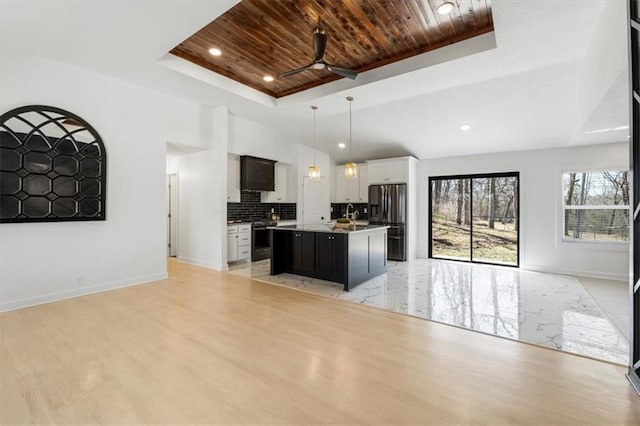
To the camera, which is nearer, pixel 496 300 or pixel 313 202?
pixel 496 300

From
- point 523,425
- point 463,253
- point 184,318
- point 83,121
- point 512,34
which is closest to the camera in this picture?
point 523,425

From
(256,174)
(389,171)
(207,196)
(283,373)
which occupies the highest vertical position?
(389,171)

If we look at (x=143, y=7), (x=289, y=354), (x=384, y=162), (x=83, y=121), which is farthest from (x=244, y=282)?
(x=384, y=162)

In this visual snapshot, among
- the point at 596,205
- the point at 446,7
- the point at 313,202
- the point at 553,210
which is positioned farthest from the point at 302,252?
the point at 596,205

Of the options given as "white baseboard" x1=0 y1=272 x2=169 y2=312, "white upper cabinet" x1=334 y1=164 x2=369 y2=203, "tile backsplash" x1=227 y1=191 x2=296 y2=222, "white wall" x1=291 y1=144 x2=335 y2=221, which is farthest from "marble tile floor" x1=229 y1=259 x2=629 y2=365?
"white upper cabinet" x1=334 y1=164 x2=369 y2=203

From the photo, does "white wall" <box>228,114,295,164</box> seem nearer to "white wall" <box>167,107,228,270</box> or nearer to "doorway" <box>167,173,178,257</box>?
"white wall" <box>167,107,228,270</box>

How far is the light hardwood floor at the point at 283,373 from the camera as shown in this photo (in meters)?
1.77

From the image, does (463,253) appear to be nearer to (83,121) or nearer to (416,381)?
(416,381)

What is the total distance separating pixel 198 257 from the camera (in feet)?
20.1

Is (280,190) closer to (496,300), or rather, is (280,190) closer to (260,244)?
(260,244)

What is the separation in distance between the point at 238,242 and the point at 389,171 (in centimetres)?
386

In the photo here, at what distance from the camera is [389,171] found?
7070mm

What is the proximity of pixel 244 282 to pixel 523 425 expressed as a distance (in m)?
3.96

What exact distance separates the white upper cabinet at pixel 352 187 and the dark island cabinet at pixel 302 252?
10.3 feet
